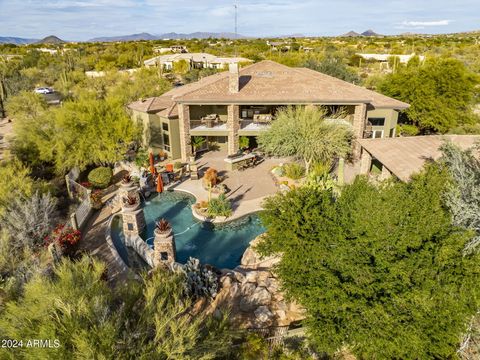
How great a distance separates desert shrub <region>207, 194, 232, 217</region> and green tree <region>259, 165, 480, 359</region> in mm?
7969

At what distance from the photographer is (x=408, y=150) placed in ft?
62.4

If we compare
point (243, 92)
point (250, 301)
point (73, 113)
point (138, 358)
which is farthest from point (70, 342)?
point (243, 92)

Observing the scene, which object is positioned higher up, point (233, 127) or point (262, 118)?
point (262, 118)

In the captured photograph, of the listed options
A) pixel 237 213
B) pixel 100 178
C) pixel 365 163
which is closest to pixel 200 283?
pixel 237 213

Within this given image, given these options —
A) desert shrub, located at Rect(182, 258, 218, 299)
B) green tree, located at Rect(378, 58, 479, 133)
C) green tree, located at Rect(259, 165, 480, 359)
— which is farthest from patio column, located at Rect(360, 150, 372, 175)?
desert shrub, located at Rect(182, 258, 218, 299)

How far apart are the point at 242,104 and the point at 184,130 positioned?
546 centimetres

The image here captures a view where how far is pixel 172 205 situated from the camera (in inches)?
851

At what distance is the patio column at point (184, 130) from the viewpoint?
2746 cm

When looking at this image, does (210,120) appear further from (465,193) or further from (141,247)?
(465,193)

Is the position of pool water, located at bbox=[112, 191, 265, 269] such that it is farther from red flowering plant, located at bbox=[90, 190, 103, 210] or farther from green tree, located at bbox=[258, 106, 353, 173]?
green tree, located at bbox=[258, 106, 353, 173]

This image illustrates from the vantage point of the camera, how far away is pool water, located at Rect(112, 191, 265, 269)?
651 inches

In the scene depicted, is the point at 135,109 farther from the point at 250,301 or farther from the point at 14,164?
the point at 250,301

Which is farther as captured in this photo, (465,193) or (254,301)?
(254,301)

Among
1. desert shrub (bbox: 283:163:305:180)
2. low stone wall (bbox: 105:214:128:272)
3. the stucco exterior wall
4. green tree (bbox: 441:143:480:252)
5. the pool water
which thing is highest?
green tree (bbox: 441:143:480:252)
